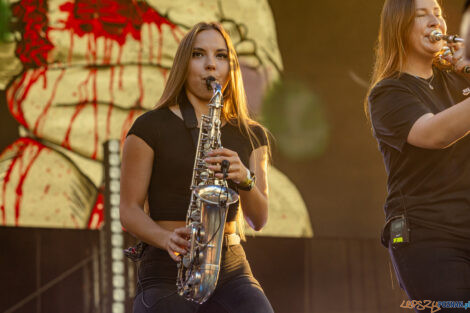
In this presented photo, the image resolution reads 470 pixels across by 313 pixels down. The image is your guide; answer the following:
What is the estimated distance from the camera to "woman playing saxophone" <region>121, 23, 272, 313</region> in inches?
87.4

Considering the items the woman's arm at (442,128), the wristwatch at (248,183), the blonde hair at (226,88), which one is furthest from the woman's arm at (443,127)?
the blonde hair at (226,88)

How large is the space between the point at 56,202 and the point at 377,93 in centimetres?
308

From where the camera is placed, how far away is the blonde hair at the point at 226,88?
2.54 m

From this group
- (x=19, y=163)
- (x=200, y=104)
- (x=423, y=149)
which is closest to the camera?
(x=423, y=149)

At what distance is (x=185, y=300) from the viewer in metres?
2.22

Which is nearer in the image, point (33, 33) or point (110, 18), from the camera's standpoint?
point (33, 33)

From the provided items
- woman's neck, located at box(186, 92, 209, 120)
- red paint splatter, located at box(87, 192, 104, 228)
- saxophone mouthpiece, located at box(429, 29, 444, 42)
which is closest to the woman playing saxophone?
woman's neck, located at box(186, 92, 209, 120)

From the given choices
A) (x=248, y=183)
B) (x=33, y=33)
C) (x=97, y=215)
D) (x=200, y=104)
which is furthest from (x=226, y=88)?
(x=33, y=33)

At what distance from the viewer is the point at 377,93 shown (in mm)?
2238

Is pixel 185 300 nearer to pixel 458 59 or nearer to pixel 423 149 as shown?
pixel 423 149

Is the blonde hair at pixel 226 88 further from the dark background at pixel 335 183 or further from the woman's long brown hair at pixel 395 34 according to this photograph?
the dark background at pixel 335 183

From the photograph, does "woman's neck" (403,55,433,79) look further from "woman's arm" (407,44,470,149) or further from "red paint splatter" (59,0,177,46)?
"red paint splatter" (59,0,177,46)

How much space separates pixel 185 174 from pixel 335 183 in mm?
3093

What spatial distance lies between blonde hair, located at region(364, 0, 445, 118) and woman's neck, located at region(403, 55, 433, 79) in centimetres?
2
